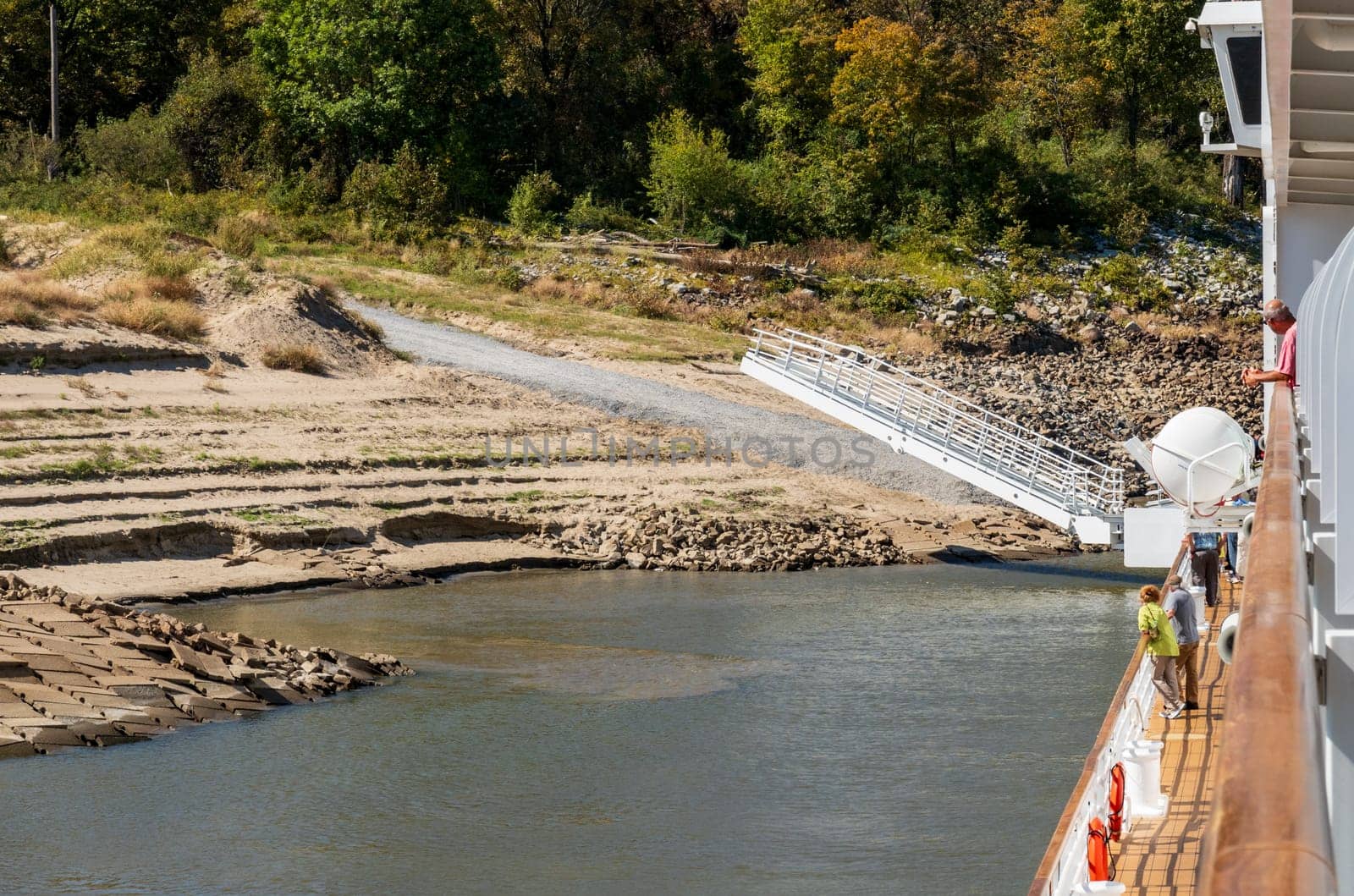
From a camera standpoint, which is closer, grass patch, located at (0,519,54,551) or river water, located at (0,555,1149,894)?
river water, located at (0,555,1149,894)

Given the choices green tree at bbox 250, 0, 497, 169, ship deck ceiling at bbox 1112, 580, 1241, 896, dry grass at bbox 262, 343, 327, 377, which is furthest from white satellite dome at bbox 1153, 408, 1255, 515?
green tree at bbox 250, 0, 497, 169

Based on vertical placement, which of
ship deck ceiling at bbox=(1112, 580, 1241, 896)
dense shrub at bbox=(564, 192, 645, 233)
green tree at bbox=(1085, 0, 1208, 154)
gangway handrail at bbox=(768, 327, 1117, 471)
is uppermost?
green tree at bbox=(1085, 0, 1208, 154)

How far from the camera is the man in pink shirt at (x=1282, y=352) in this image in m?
9.59

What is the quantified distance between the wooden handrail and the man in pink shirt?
7.44 metres

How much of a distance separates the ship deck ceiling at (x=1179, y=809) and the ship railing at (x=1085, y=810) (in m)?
0.23

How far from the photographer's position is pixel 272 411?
31.5 meters

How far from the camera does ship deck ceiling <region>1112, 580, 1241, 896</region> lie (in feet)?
28.1

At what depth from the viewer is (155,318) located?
34.1 meters

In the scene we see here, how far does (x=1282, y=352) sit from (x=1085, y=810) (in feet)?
11.3

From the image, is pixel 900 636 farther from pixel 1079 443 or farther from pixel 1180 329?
pixel 1180 329

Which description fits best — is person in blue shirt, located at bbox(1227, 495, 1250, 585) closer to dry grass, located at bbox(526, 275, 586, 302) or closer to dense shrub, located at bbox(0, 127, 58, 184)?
dry grass, located at bbox(526, 275, 586, 302)

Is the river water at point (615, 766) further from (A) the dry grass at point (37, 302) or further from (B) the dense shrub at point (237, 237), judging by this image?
(B) the dense shrub at point (237, 237)

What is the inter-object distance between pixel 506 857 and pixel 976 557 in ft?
58.8

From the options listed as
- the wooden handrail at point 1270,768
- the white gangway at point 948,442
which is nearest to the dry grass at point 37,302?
the white gangway at point 948,442
